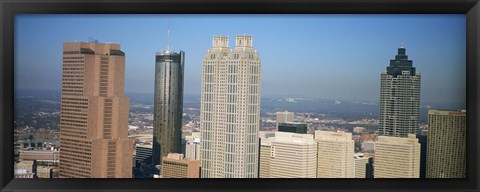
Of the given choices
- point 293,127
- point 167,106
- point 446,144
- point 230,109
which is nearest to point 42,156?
point 167,106

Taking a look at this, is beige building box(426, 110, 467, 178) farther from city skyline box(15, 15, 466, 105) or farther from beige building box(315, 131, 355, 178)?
beige building box(315, 131, 355, 178)

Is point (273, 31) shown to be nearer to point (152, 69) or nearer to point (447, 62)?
point (152, 69)

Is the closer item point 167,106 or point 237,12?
point 237,12

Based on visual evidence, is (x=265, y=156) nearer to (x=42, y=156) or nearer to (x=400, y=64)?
(x=400, y=64)

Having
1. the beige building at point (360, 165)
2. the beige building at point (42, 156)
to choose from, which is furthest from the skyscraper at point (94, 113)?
the beige building at point (360, 165)

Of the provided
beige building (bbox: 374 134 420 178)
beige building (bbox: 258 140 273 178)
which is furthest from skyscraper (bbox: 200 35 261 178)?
beige building (bbox: 374 134 420 178)

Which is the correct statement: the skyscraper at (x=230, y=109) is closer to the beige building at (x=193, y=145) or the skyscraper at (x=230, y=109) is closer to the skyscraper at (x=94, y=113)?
the beige building at (x=193, y=145)
